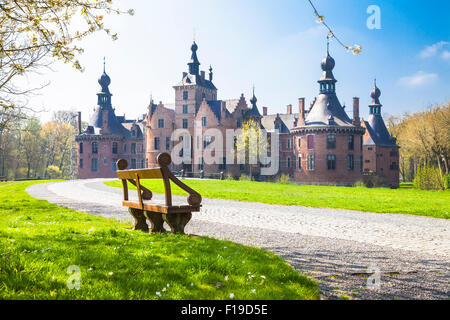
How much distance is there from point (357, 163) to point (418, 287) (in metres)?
48.6

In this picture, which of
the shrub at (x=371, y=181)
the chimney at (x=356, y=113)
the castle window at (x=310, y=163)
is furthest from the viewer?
the chimney at (x=356, y=113)

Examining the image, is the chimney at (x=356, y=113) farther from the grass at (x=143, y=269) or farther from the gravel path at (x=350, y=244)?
the grass at (x=143, y=269)

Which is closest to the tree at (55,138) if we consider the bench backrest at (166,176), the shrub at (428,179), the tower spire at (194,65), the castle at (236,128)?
the castle at (236,128)

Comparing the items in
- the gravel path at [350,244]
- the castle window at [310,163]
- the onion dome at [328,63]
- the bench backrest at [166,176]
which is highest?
the onion dome at [328,63]

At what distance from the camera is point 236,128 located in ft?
187

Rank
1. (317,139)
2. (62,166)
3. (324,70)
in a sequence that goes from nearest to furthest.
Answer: (317,139)
(324,70)
(62,166)

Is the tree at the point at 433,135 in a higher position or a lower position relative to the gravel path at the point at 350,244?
higher

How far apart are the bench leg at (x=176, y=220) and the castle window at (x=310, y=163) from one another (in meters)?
44.8

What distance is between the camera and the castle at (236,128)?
50.6 m

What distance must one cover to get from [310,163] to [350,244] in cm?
4457

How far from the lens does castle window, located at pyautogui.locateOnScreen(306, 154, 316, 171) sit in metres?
50.9
